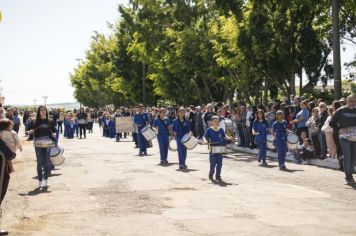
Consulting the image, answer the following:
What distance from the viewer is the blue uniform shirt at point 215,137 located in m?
13.2

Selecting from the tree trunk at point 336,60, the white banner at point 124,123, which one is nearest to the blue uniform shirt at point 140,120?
the tree trunk at point 336,60

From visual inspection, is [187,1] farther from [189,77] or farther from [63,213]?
[63,213]

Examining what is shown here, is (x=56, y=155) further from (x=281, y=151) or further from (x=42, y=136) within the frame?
(x=281, y=151)

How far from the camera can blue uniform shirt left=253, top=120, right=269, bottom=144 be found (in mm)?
16922

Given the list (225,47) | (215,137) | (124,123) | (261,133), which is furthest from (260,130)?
(124,123)

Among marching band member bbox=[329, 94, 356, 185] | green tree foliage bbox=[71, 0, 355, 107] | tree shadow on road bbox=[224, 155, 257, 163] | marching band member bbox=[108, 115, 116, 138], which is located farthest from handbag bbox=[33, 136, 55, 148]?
marching band member bbox=[108, 115, 116, 138]

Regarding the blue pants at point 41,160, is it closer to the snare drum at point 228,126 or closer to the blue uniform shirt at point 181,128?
the blue uniform shirt at point 181,128

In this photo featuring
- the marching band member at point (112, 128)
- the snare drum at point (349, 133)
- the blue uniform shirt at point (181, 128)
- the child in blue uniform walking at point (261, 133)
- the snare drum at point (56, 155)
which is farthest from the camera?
the marching band member at point (112, 128)

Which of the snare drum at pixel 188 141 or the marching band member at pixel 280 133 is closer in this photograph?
the snare drum at pixel 188 141

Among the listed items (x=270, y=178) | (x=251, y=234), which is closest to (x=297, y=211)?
(x=251, y=234)

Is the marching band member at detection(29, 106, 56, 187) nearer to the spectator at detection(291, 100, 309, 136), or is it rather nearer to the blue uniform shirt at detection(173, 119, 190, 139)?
the blue uniform shirt at detection(173, 119, 190, 139)

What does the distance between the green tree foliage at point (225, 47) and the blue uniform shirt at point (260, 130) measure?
5920mm

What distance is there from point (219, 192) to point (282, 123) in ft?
17.4

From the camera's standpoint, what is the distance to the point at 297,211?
8.88 meters
